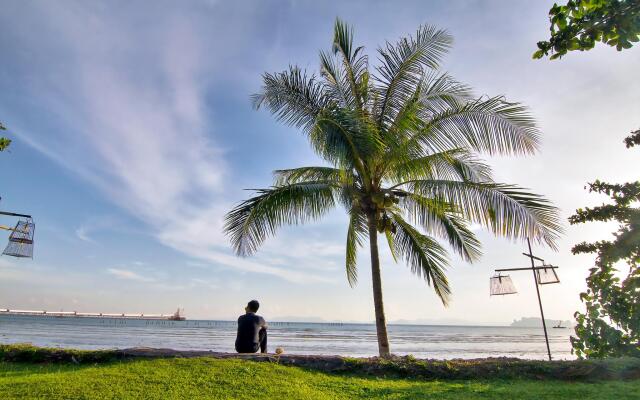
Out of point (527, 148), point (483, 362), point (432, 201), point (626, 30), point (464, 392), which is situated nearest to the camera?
point (626, 30)

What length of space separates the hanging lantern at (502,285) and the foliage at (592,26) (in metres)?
11.6

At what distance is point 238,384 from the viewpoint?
5500mm

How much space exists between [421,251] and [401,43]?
17.2 feet

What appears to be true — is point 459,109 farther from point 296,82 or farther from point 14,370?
point 14,370

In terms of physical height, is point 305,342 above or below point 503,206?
below

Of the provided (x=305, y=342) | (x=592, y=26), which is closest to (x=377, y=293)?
(x=592, y=26)

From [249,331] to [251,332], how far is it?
0.04 m

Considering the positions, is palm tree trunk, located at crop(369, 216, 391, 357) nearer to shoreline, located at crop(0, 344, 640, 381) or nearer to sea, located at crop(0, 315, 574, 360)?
shoreline, located at crop(0, 344, 640, 381)

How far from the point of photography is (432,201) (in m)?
9.81

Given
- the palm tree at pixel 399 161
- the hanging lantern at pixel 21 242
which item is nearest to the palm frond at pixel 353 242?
the palm tree at pixel 399 161

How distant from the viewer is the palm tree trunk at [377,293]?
8.84 metres

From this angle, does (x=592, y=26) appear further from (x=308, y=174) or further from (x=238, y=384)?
(x=308, y=174)

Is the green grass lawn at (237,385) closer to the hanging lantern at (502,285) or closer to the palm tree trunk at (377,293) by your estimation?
the palm tree trunk at (377,293)

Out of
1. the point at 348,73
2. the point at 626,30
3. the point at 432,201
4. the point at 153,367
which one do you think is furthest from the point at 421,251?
the point at 626,30
